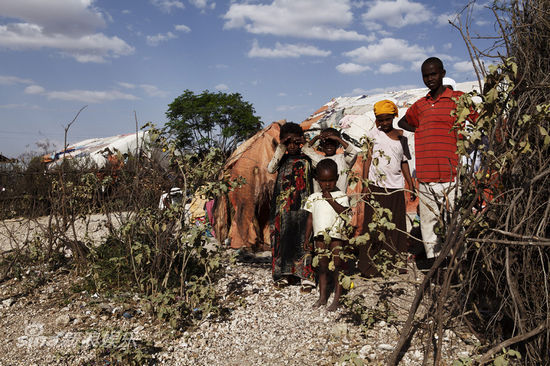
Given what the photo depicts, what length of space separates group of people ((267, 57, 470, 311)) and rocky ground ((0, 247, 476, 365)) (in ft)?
0.89

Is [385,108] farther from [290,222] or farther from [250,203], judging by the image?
[250,203]

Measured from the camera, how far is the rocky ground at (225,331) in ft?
8.93

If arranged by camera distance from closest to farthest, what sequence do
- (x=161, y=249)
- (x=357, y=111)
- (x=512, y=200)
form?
(x=512, y=200)
(x=161, y=249)
(x=357, y=111)

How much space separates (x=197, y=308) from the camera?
3438 millimetres

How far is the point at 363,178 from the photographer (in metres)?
3.46

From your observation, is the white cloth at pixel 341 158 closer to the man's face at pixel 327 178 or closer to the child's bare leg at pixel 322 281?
the man's face at pixel 327 178

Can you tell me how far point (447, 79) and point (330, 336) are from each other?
476 centimetres

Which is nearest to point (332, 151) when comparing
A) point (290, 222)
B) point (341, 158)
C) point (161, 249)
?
point (341, 158)

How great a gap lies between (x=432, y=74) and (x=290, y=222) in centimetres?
172

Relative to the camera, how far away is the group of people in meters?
3.45

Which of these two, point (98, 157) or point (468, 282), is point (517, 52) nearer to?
point (468, 282)

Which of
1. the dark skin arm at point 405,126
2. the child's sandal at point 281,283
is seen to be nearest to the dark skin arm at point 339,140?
the dark skin arm at point 405,126

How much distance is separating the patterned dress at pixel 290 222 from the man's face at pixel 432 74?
1250 mm

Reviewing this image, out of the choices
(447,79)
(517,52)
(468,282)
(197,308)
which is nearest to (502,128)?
(517,52)
